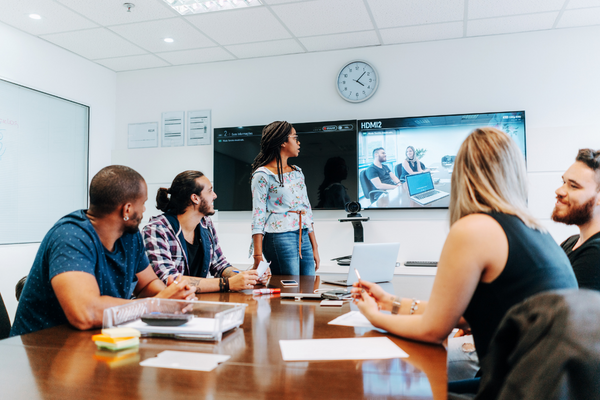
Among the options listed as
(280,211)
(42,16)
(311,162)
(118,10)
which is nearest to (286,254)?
(280,211)

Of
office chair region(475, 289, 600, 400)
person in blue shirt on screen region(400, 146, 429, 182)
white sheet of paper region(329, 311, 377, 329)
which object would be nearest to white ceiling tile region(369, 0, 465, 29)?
person in blue shirt on screen region(400, 146, 429, 182)

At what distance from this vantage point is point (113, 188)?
1487 millimetres

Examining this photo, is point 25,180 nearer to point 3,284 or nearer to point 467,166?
point 3,284

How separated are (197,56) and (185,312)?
142 inches

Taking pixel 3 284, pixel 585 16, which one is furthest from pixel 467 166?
pixel 3 284

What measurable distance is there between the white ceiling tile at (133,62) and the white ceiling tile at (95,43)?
0.34 feet

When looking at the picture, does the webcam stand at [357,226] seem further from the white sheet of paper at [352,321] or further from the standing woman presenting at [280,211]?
the white sheet of paper at [352,321]

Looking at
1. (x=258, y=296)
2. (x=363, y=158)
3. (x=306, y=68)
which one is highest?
(x=306, y=68)

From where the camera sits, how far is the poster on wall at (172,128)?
14.8ft

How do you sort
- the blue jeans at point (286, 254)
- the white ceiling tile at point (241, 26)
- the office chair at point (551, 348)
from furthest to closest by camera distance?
the white ceiling tile at point (241, 26), the blue jeans at point (286, 254), the office chair at point (551, 348)

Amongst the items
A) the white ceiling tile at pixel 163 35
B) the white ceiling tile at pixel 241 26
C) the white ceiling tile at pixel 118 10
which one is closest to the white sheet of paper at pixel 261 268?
the white ceiling tile at pixel 241 26

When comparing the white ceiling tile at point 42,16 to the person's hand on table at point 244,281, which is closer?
the person's hand on table at point 244,281

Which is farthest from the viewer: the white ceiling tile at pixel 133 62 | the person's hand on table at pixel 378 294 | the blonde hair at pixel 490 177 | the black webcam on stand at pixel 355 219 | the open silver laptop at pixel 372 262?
the white ceiling tile at pixel 133 62

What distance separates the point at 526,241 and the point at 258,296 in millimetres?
1066
